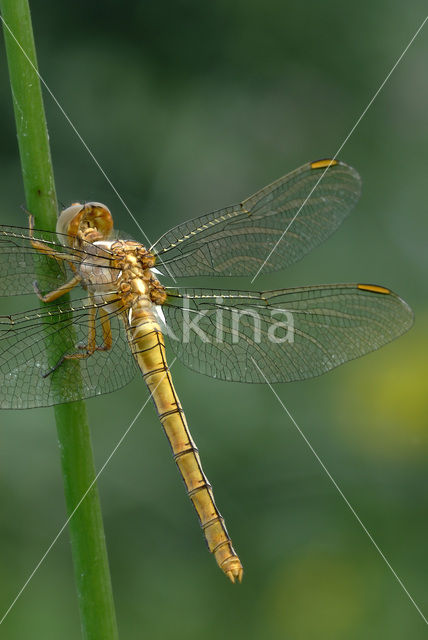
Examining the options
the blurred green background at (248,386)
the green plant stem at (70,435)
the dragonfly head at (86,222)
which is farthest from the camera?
the blurred green background at (248,386)

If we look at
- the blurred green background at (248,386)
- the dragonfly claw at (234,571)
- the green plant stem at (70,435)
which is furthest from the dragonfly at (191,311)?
the blurred green background at (248,386)

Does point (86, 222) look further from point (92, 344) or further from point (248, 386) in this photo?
point (248, 386)

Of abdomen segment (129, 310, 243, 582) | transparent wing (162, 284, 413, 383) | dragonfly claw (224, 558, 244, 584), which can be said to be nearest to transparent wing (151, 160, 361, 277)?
transparent wing (162, 284, 413, 383)

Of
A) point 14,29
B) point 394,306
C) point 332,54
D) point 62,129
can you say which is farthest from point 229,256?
point 332,54

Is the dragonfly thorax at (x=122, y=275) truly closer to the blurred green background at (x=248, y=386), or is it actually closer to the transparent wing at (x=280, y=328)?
the transparent wing at (x=280, y=328)

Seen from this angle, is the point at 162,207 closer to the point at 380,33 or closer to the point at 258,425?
the point at 258,425

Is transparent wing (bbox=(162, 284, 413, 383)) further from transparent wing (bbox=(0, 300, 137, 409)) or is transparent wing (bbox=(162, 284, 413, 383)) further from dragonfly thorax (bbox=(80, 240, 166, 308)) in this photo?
transparent wing (bbox=(0, 300, 137, 409))
